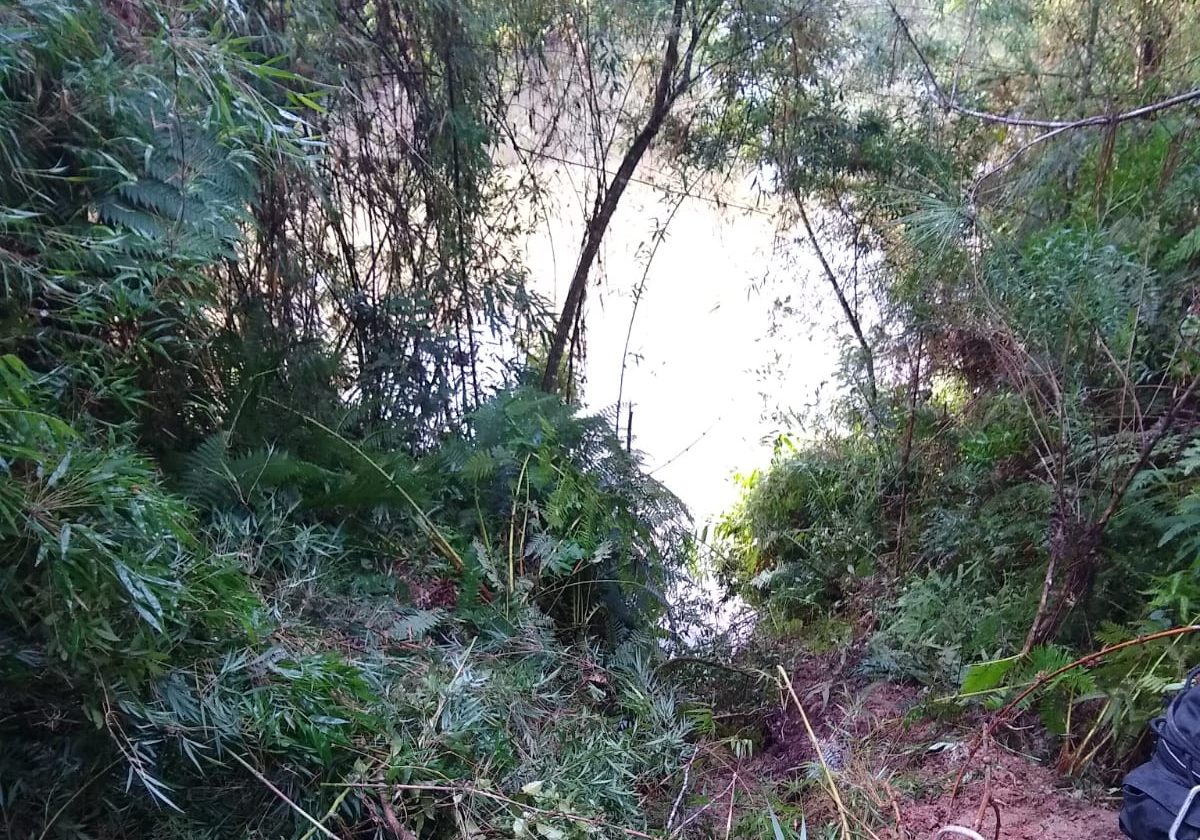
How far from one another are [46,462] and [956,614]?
2697 mm

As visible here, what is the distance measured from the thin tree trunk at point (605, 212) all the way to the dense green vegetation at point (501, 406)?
2 cm

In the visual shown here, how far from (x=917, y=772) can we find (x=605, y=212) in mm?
2270

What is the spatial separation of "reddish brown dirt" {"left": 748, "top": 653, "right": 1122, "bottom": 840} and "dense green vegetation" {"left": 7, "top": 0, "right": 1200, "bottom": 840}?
4.6 inches

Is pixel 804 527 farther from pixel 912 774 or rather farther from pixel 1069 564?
pixel 912 774

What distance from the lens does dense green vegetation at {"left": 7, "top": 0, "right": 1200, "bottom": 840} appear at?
48.6 inches

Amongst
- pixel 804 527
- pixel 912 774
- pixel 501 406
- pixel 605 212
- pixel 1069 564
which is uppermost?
pixel 605 212

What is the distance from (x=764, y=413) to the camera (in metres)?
Result: 4.53

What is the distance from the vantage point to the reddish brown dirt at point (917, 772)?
1711mm

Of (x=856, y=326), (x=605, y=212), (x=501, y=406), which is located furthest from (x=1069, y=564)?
(x=605, y=212)

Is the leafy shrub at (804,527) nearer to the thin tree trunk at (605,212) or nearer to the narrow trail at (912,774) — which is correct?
the narrow trail at (912,774)

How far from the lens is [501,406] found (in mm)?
2467

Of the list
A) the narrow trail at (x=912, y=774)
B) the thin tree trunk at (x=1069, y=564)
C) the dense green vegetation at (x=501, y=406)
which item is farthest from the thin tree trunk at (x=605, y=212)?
the thin tree trunk at (x=1069, y=564)

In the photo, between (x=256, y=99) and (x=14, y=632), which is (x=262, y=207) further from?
(x=14, y=632)

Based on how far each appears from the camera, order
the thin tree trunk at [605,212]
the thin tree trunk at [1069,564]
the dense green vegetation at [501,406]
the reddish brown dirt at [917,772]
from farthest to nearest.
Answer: the thin tree trunk at [605,212] < the thin tree trunk at [1069,564] < the reddish brown dirt at [917,772] < the dense green vegetation at [501,406]
